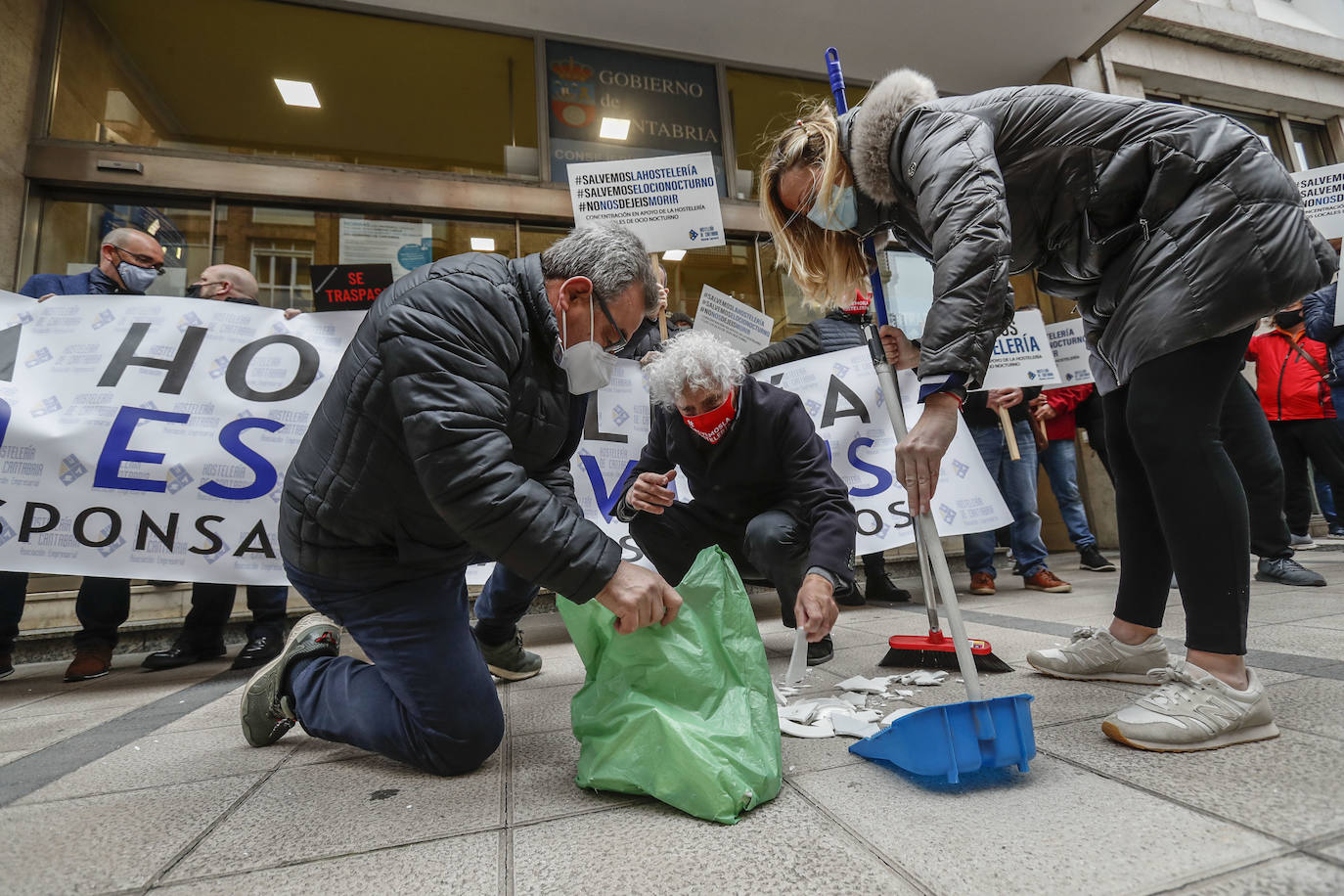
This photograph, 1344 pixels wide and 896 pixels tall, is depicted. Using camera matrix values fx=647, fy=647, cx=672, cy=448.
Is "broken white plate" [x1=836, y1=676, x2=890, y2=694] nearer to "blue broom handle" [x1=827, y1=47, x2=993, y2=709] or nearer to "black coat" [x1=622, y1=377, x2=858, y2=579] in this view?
"blue broom handle" [x1=827, y1=47, x2=993, y2=709]

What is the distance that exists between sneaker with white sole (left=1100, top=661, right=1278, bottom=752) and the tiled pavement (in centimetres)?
3

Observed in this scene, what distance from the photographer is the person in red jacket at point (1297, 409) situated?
15.6 ft

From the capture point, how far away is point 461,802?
4.09ft

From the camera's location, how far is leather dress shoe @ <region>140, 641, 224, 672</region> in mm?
2887

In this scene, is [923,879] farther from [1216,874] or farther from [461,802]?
[461,802]

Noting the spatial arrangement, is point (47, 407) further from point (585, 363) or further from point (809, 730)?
point (809, 730)

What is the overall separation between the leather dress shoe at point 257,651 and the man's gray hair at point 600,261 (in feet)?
7.69

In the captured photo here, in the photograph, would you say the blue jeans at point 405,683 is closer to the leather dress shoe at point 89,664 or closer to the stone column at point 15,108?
the leather dress shoe at point 89,664

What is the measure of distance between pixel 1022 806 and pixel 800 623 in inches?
23.9

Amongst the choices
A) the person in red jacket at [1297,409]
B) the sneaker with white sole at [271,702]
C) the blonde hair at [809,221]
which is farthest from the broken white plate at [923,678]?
the person in red jacket at [1297,409]

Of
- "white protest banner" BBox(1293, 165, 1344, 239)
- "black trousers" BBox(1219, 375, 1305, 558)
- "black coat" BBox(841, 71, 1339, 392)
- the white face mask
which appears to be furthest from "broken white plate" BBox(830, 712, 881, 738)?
"white protest banner" BBox(1293, 165, 1344, 239)

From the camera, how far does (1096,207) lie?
1.37m

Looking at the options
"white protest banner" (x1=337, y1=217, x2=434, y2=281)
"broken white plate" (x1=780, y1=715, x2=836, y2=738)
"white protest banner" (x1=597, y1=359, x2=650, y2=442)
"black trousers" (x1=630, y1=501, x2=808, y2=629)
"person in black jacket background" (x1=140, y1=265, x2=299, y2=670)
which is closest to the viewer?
"broken white plate" (x1=780, y1=715, x2=836, y2=738)

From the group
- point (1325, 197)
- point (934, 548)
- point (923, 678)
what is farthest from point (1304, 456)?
point (934, 548)
